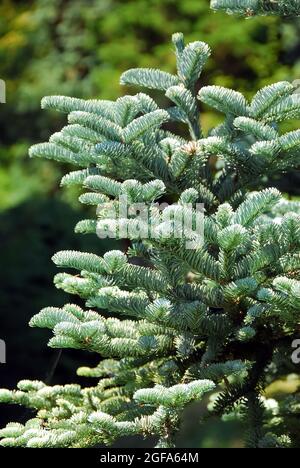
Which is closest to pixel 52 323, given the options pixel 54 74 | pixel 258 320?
pixel 258 320

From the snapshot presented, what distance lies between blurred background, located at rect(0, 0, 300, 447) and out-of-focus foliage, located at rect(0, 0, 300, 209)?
11 mm

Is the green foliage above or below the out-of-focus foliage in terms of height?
below

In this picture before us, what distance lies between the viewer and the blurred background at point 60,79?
16.7ft

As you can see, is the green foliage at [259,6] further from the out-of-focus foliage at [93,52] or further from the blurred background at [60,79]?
the out-of-focus foliage at [93,52]

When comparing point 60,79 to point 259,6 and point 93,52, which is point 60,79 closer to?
point 93,52

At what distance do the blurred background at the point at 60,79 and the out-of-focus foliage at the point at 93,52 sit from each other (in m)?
0.01

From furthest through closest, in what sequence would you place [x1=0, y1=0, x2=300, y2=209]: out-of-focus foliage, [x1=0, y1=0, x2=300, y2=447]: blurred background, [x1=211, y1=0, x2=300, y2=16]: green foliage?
[x1=0, y1=0, x2=300, y2=209]: out-of-focus foliage
[x1=0, y1=0, x2=300, y2=447]: blurred background
[x1=211, y1=0, x2=300, y2=16]: green foliage

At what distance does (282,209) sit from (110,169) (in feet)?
2.42

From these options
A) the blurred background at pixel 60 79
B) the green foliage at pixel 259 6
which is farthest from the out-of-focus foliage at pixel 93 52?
the green foliage at pixel 259 6

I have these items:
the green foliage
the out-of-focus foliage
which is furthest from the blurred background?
the green foliage

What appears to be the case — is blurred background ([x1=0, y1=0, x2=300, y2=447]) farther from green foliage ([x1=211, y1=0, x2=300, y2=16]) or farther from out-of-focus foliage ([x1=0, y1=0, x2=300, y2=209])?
green foliage ([x1=211, y1=0, x2=300, y2=16])

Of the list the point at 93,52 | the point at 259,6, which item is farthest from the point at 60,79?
the point at 259,6

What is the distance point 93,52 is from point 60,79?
1.77 feet

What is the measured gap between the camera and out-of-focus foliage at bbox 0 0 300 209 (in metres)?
7.21
